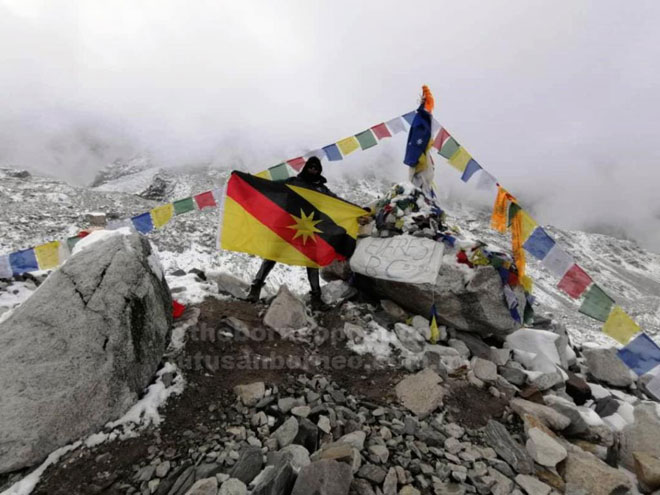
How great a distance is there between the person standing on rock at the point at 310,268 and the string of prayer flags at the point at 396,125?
9.64 feet

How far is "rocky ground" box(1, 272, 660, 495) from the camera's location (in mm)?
2709

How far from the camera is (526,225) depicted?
5938mm

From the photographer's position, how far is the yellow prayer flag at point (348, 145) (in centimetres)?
809

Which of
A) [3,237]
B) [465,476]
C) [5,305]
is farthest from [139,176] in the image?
[465,476]

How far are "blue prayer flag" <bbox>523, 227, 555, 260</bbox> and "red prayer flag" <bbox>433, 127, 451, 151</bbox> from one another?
2.94 m

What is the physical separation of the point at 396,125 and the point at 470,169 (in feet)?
7.61

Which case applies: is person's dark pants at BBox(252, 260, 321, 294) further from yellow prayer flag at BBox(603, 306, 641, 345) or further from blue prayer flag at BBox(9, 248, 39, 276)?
yellow prayer flag at BBox(603, 306, 641, 345)

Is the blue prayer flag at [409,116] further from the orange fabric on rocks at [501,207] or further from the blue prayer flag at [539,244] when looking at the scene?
the blue prayer flag at [539,244]

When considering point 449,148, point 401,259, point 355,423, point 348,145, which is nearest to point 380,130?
point 348,145

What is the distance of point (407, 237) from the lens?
6.31 m

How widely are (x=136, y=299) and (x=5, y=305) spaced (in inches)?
131

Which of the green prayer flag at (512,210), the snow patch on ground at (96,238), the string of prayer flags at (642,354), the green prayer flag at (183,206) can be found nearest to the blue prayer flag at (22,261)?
the green prayer flag at (183,206)

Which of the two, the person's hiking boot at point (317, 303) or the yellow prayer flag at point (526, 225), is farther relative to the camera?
the person's hiking boot at point (317, 303)

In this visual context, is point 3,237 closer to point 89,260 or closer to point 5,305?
point 5,305
